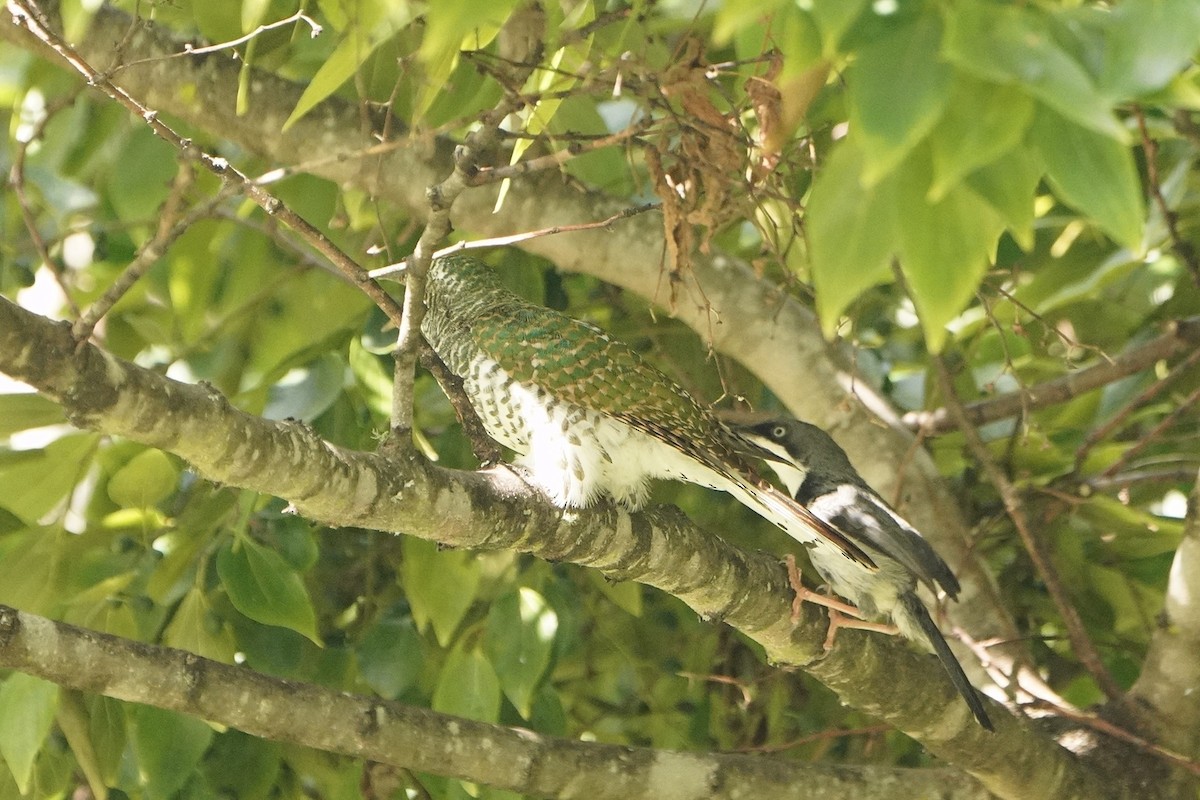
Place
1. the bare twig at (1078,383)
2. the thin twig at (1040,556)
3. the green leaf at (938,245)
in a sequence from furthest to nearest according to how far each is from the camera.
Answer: the bare twig at (1078,383)
the thin twig at (1040,556)
the green leaf at (938,245)

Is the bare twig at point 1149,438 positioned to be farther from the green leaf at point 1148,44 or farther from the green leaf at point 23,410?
the green leaf at point 23,410

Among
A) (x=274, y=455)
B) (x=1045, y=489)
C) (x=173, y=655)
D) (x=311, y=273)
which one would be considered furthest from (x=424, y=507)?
(x=1045, y=489)

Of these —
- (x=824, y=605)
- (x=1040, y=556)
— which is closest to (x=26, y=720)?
(x=824, y=605)

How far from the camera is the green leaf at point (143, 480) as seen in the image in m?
2.33

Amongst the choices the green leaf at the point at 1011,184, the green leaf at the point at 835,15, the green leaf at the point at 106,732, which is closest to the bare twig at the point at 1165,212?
the green leaf at the point at 1011,184

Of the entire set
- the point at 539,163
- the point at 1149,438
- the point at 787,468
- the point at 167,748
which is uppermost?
the point at 539,163

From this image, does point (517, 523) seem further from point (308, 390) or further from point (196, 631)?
point (196, 631)

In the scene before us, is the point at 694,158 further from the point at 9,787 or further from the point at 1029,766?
the point at 9,787

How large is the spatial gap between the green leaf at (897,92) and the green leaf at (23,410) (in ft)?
5.15

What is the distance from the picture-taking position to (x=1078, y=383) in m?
2.91

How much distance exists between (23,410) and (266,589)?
494 millimetres

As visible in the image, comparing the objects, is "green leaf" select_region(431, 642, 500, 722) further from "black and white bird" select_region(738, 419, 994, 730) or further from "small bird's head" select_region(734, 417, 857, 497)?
"small bird's head" select_region(734, 417, 857, 497)

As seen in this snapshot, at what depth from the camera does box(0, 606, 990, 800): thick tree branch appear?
1790 mm

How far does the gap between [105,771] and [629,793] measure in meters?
0.95
